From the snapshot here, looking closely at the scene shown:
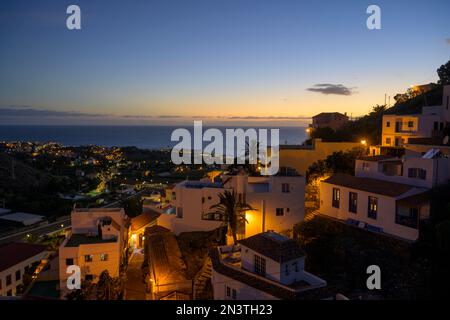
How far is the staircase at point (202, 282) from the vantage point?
42.9 ft

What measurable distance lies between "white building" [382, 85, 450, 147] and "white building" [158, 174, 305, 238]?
896 centimetres

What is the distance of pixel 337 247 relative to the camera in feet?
44.2

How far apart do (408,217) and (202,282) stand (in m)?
8.19

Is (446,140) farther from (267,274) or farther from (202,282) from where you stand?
(202,282)

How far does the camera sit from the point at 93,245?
16125 millimetres

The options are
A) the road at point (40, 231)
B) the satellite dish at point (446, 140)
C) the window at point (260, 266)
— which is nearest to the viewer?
the window at point (260, 266)

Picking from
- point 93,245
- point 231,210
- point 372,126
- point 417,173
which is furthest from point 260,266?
point 372,126

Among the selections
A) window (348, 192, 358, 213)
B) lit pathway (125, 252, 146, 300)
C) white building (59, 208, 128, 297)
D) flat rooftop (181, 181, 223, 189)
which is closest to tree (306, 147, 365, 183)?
window (348, 192, 358, 213)

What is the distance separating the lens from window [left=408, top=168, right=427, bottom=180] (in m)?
14.3

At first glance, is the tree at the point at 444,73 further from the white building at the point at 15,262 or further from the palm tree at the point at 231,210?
the white building at the point at 15,262

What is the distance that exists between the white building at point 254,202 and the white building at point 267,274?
4.55 m

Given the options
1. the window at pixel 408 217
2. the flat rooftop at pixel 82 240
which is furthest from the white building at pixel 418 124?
the flat rooftop at pixel 82 240
